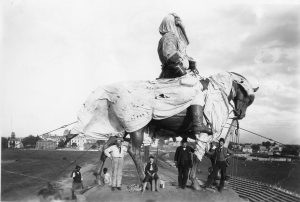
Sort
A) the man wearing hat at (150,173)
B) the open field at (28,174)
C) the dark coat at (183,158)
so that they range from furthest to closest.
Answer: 1. the open field at (28,174)
2. the dark coat at (183,158)
3. the man wearing hat at (150,173)

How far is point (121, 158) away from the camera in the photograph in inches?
324

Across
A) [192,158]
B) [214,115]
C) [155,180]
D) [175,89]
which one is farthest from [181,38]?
[155,180]

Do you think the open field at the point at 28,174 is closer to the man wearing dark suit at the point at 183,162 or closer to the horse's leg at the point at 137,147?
the horse's leg at the point at 137,147

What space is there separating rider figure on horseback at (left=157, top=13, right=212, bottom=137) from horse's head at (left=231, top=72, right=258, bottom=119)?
1035mm

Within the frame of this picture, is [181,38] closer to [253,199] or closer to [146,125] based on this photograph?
[146,125]

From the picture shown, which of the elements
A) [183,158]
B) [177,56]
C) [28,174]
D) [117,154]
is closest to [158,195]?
[183,158]

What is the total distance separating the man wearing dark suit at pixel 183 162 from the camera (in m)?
7.94

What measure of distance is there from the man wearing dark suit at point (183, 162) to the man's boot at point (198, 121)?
0.55 m

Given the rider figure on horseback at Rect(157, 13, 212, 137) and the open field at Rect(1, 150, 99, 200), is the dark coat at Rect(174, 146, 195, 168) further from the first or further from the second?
the open field at Rect(1, 150, 99, 200)

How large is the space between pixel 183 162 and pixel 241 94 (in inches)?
91.7

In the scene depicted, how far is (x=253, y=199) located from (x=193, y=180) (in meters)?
2.77

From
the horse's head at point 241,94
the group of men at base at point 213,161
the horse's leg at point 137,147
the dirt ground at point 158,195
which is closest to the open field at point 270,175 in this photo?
the horse's head at point 241,94

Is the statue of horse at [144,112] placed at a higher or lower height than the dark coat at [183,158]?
higher

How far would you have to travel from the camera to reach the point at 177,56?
7887 mm
